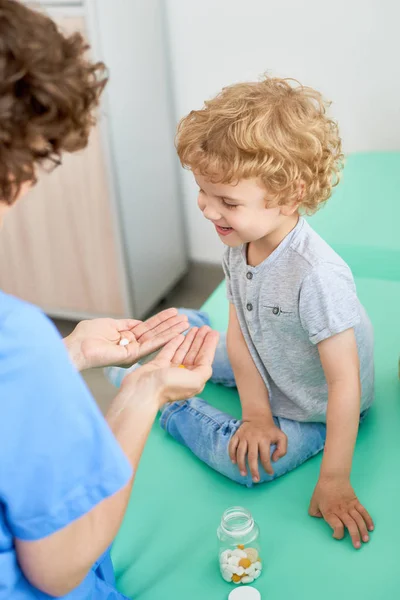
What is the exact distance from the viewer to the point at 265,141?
47.8 inches

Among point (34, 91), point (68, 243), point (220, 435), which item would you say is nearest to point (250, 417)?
point (220, 435)

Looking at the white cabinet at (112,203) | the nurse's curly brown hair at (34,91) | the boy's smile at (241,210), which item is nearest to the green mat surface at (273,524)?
the boy's smile at (241,210)

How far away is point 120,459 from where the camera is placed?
79 centimetres

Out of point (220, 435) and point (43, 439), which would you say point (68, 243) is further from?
point (43, 439)

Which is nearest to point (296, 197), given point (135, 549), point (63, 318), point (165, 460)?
point (165, 460)

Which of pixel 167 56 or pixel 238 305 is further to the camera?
pixel 167 56

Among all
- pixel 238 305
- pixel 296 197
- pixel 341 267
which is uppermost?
pixel 296 197

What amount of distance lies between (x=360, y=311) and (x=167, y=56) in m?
1.40

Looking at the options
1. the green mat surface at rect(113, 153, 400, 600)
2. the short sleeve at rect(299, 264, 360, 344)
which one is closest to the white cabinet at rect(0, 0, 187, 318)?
the green mat surface at rect(113, 153, 400, 600)

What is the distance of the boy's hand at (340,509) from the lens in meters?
1.15

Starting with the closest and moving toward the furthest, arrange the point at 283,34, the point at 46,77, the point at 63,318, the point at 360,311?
the point at 46,77
the point at 360,311
the point at 283,34
the point at 63,318

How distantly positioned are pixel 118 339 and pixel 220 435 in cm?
28

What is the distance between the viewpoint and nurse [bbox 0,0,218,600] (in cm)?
69

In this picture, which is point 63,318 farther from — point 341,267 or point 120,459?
point 120,459
